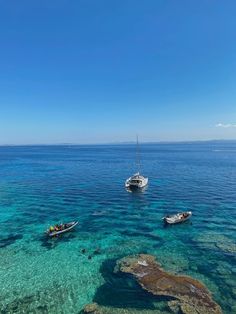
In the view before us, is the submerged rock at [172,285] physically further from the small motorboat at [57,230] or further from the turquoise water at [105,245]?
the small motorboat at [57,230]

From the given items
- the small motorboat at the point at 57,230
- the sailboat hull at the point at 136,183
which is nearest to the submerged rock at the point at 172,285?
the small motorboat at the point at 57,230

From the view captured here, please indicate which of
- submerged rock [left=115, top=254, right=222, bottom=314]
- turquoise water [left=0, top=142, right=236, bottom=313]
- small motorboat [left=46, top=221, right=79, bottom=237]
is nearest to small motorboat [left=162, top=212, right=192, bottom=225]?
turquoise water [left=0, top=142, right=236, bottom=313]

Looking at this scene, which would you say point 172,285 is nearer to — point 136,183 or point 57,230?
point 57,230

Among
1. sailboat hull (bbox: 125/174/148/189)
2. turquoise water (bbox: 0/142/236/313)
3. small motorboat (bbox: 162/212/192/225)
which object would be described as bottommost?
turquoise water (bbox: 0/142/236/313)

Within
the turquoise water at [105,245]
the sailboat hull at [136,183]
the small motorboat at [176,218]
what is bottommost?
the turquoise water at [105,245]

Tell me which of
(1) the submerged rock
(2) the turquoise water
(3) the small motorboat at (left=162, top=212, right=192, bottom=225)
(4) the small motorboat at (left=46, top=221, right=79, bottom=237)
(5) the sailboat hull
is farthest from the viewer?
(5) the sailboat hull

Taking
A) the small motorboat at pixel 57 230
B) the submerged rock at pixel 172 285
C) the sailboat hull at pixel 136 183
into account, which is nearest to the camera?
the submerged rock at pixel 172 285

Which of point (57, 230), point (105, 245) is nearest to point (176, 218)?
point (105, 245)

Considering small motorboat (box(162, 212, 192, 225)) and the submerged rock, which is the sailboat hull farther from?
the submerged rock
